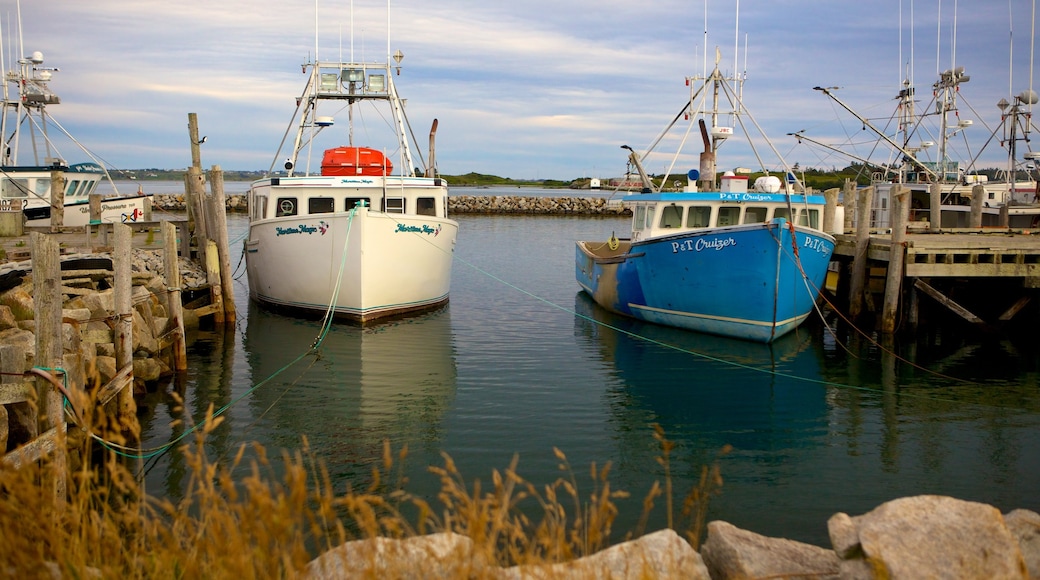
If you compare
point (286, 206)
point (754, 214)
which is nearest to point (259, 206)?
point (286, 206)

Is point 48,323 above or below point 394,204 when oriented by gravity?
below

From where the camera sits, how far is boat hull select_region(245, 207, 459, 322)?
53.3 feet

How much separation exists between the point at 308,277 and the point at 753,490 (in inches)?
445

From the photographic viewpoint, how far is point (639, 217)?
18.5m

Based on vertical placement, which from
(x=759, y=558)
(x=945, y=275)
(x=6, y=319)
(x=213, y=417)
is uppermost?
(x=945, y=275)

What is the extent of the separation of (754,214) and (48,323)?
13.4m

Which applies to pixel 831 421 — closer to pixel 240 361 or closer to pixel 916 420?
pixel 916 420

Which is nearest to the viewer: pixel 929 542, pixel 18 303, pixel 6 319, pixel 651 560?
pixel 651 560

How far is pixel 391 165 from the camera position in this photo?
20000 millimetres

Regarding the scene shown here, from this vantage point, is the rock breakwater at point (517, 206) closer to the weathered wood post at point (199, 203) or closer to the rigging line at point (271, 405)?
the weathered wood post at point (199, 203)

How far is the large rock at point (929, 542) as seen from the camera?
4.28m

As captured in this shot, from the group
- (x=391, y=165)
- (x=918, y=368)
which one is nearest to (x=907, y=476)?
(x=918, y=368)

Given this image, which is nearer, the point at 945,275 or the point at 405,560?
the point at 405,560

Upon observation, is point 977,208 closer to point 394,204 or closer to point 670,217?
point 670,217
